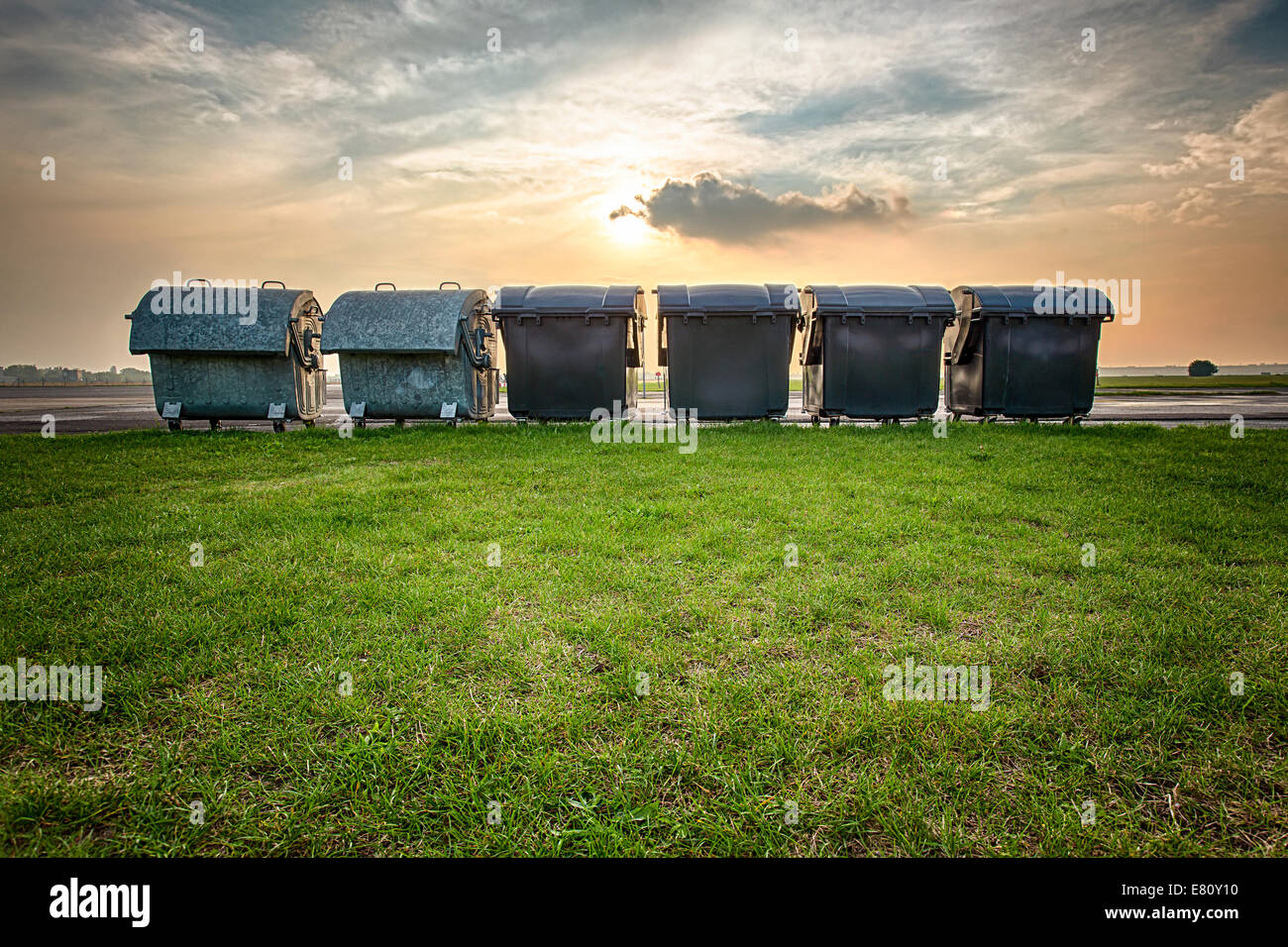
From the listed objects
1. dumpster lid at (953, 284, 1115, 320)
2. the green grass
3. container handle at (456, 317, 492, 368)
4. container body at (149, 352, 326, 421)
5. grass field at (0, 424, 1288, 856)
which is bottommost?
grass field at (0, 424, 1288, 856)

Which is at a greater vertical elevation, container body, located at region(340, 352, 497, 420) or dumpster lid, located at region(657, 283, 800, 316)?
dumpster lid, located at region(657, 283, 800, 316)

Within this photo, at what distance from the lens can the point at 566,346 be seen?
452 inches

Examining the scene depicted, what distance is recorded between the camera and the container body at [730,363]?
37.2 feet

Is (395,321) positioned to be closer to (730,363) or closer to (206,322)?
(206,322)

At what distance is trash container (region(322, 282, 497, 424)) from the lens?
11.1 meters

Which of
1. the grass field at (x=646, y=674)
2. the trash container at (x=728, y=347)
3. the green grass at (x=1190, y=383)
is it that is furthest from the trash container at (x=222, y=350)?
the green grass at (x=1190, y=383)

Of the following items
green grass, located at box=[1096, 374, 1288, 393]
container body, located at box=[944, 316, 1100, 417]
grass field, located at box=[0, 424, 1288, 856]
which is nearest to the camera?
grass field, located at box=[0, 424, 1288, 856]

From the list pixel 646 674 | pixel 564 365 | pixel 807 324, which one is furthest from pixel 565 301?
pixel 646 674

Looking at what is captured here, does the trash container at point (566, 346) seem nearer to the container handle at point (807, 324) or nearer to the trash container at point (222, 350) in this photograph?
the container handle at point (807, 324)

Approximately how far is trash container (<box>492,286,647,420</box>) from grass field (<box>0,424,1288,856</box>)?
20.4ft

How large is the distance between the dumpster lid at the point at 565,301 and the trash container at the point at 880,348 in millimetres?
3732

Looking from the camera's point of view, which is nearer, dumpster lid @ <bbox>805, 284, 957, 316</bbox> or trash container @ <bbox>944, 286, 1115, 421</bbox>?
dumpster lid @ <bbox>805, 284, 957, 316</bbox>

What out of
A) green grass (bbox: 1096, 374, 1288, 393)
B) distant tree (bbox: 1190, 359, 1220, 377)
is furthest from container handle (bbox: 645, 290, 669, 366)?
distant tree (bbox: 1190, 359, 1220, 377)

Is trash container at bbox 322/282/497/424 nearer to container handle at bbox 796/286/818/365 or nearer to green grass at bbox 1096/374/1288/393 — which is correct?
container handle at bbox 796/286/818/365
